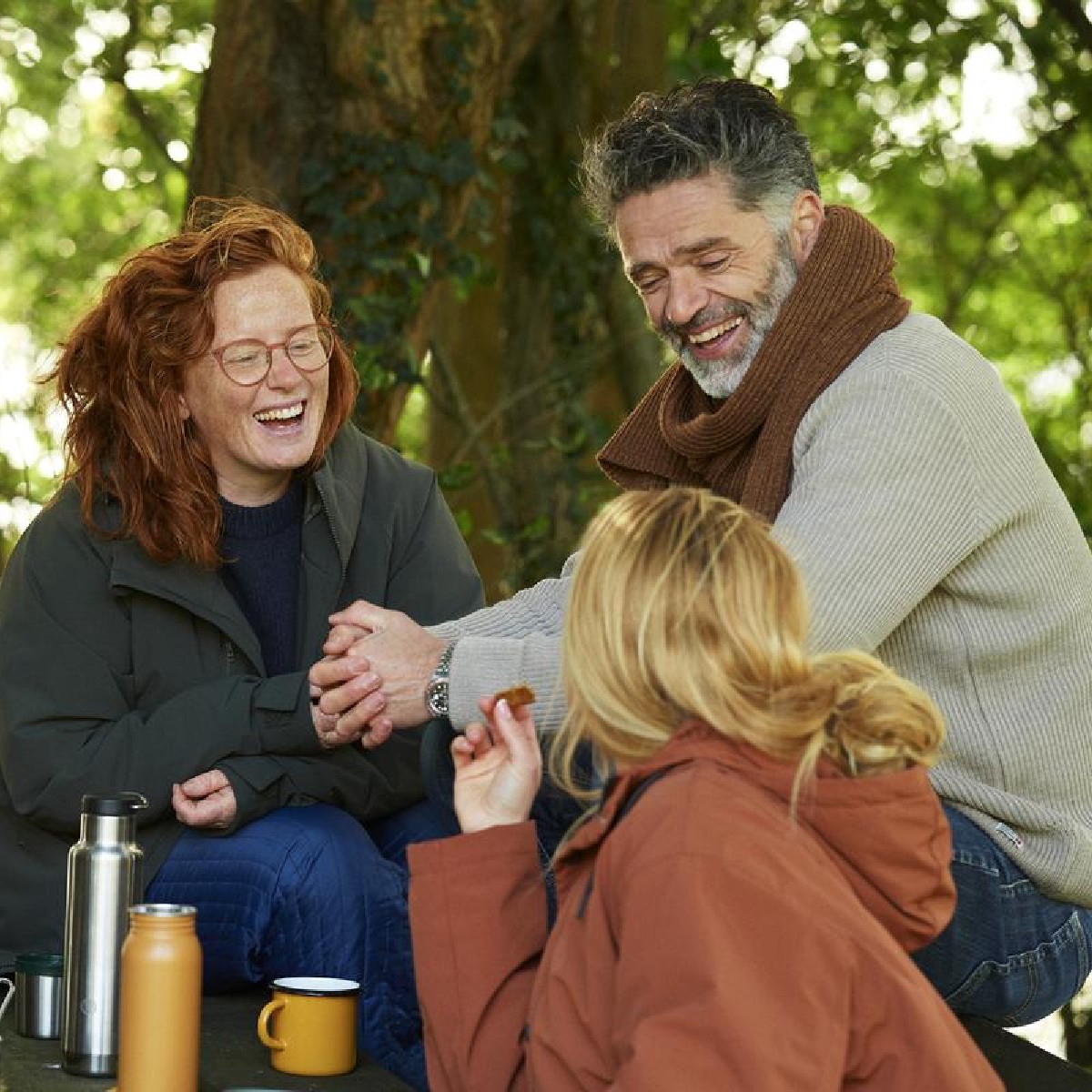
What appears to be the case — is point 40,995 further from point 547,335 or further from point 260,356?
point 547,335

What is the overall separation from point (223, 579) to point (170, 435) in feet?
0.91

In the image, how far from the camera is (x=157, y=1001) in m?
2.49

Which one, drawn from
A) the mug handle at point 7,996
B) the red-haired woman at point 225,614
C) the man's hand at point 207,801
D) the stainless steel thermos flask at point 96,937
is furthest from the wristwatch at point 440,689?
the mug handle at point 7,996

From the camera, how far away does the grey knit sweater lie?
2676mm

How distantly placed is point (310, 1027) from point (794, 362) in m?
1.20

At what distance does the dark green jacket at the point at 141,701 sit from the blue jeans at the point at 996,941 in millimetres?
1131

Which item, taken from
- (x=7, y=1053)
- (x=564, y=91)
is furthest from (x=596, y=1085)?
(x=564, y=91)

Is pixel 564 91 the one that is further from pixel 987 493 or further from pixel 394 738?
pixel 987 493

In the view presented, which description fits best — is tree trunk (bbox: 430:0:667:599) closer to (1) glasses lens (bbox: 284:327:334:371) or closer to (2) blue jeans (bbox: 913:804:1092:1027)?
(1) glasses lens (bbox: 284:327:334:371)

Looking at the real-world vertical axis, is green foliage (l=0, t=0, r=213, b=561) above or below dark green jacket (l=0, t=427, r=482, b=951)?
above

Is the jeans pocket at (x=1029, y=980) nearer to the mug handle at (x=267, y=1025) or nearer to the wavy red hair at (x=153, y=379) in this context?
the mug handle at (x=267, y=1025)

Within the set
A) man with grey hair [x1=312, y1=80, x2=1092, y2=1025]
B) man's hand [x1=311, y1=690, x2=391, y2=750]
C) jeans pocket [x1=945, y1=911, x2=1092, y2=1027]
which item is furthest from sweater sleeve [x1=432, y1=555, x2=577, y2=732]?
jeans pocket [x1=945, y1=911, x2=1092, y2=1027]

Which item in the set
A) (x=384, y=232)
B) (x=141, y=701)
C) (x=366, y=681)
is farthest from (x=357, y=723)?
(x=384, y=232)

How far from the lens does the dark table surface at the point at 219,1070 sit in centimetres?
272
